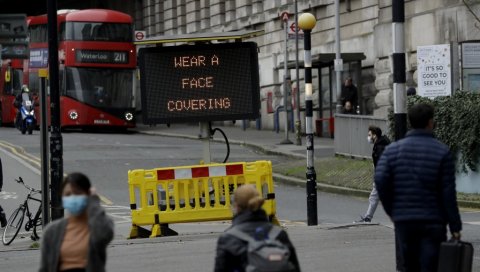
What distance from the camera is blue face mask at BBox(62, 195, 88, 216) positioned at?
8.35 meters

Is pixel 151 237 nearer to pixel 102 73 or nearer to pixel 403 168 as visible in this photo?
pixel 403 168

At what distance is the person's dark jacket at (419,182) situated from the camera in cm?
979

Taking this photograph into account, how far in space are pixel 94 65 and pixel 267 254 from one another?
40.8m

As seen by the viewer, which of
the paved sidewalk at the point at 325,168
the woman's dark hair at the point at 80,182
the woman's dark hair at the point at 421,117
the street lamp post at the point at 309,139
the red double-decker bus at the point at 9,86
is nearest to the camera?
the woman's dark hair at the point at 80,182

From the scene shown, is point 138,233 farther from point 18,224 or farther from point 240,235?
point 240,235

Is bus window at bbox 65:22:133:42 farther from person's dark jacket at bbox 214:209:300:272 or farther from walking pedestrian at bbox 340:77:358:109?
person's dark jacket at bbox 214:209:300:272

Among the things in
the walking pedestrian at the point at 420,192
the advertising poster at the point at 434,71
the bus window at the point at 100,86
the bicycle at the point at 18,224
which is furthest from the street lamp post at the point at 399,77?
the bus window at the point at 100,86

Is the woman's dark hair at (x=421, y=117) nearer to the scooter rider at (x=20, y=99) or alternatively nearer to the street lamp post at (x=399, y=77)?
the street lamp post at (x=399, y=77)

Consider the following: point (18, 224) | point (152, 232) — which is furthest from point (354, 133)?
point (18, 224)

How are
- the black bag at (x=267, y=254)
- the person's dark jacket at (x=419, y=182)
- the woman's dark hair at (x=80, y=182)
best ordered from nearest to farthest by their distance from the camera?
the black bag at (x=267, y=254) < the woman's dark hair at (x=80, y=182) < the person's dark jacket at (x=419, y=182)

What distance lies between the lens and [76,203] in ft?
27.4

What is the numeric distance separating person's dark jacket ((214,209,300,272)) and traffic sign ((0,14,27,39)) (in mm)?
11770

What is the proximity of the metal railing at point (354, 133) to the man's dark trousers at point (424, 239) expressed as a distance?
20851 millimetres

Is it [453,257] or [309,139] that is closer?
[453,257]
